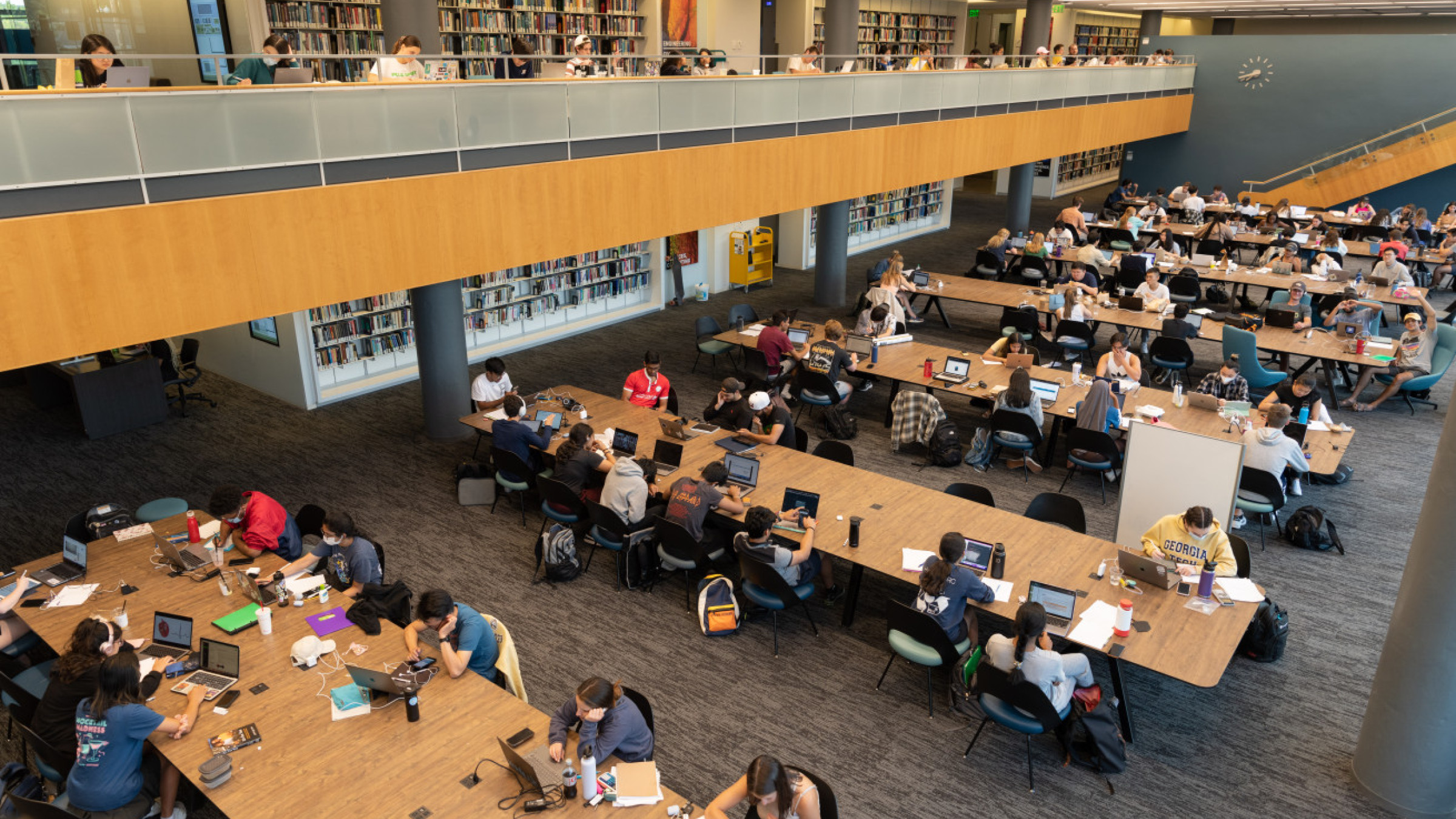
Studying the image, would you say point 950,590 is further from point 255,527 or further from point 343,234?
point 343,234

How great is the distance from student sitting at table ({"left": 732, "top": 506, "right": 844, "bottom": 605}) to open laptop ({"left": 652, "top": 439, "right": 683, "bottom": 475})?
4.36ft

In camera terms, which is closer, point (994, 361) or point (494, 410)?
point (494, 410)

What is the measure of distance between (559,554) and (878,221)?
15.7 metres

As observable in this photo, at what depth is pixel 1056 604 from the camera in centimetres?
600

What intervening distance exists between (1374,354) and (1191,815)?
8.27m

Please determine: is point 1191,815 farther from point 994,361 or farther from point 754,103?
point 754,103

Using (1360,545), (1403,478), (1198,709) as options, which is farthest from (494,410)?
(1403,478)

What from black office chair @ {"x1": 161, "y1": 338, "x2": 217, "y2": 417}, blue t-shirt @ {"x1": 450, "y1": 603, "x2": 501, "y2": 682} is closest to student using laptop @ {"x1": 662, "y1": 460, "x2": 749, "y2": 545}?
blue t-shirt @ {"x1": 450, "y1": 603, "x2": 501, "y2": 682}

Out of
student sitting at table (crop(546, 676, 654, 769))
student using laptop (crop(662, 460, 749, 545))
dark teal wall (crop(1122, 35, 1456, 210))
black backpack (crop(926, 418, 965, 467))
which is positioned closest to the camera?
student sitting at table (crop(546, 676, 654, 769))

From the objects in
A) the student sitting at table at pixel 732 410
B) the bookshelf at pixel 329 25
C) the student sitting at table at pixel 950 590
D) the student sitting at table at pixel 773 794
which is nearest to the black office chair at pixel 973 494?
the student sitting at table at pixel 950 590

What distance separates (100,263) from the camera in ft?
20.5

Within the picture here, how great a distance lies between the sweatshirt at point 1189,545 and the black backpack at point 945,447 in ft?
11.1

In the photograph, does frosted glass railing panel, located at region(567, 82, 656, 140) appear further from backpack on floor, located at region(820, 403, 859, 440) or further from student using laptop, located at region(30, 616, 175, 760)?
student using laptop, located at region(30, 616, 175, 760)

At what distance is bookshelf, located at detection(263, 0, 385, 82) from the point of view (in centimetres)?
1096
